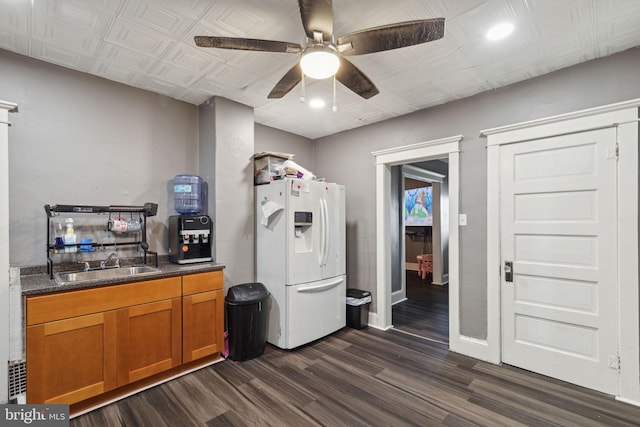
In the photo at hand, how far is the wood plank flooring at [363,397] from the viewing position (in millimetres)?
1977

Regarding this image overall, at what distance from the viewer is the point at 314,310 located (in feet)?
10.4

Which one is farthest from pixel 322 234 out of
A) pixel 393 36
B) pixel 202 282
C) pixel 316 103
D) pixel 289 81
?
pixel 393 36

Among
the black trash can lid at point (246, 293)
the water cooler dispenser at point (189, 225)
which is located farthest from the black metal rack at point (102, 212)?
the black trash can lid at point (246, 293)

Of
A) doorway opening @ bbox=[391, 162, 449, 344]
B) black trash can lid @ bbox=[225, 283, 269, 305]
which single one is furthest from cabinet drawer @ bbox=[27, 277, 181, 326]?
doorway opening @ bbox=[391, 162, 449, 344]

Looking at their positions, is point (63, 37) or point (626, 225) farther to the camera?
point (626, 225)

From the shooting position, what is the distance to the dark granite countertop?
1.86 metres

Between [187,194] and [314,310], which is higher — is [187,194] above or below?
above

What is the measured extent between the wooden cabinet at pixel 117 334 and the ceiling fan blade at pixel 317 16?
2.14 m

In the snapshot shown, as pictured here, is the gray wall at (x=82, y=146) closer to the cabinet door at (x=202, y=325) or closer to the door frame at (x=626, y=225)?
the cabinet door at (x=202, y=325)

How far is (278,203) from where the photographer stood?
10.0 feet

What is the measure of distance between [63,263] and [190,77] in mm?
1905

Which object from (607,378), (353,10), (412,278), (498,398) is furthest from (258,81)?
(412,278)

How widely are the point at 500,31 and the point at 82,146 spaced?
338 cm

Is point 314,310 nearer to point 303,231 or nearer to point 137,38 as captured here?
point 303,231
